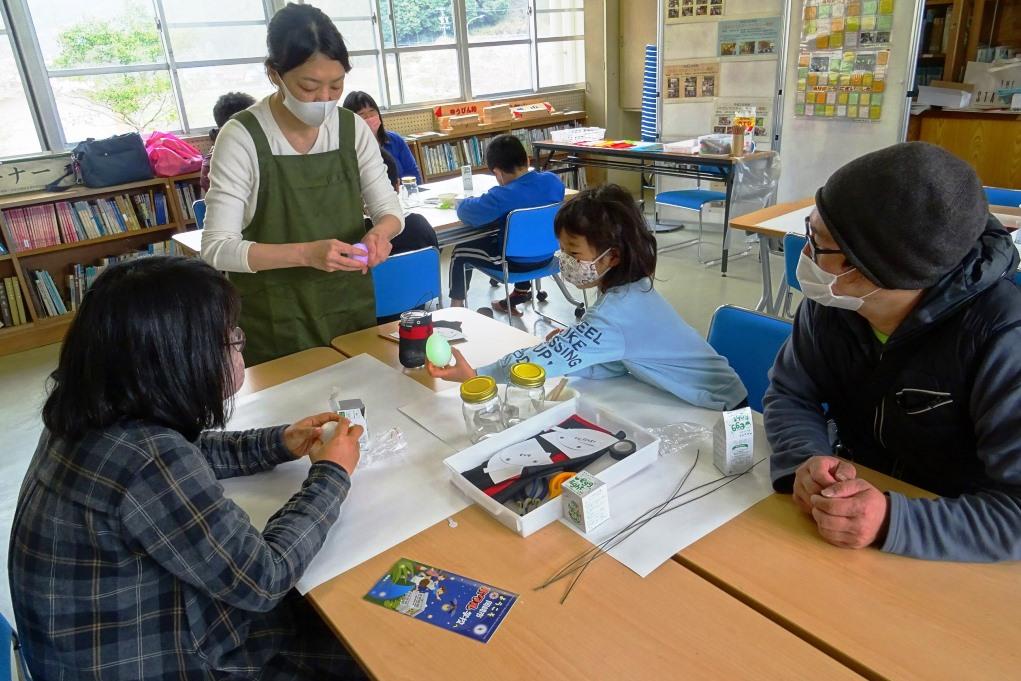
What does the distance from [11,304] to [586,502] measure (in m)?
4.52

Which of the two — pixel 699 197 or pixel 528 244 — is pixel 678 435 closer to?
pixel 528 244

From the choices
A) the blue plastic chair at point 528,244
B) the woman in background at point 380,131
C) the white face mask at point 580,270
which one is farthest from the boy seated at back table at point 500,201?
the white face mask at point 580,270

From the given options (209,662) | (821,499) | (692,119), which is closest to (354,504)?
(209,662)

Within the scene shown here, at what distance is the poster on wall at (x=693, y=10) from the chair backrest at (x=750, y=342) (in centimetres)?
432

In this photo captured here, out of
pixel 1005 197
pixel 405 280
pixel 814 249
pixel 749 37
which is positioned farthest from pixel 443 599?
pixel 749 37

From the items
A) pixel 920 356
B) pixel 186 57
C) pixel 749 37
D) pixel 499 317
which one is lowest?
pixel 499 317

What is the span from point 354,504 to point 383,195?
3.54ft

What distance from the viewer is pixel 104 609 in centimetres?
97

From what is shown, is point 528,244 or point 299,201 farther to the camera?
point 528,244

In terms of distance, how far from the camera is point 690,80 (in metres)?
5.68

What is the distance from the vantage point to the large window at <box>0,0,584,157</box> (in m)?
4.42

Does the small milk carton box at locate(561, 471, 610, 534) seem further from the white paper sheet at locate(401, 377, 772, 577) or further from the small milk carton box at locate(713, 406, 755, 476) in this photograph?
the small milk carton box at locate(713, 406, 755, 476)

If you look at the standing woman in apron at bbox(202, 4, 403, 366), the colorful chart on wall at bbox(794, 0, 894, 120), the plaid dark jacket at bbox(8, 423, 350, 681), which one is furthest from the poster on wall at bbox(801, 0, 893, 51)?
the plaid dark jacket at bbox(8, 423, 350, 681)

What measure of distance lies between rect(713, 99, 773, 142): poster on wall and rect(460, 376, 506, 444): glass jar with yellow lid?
4267 millimetres
